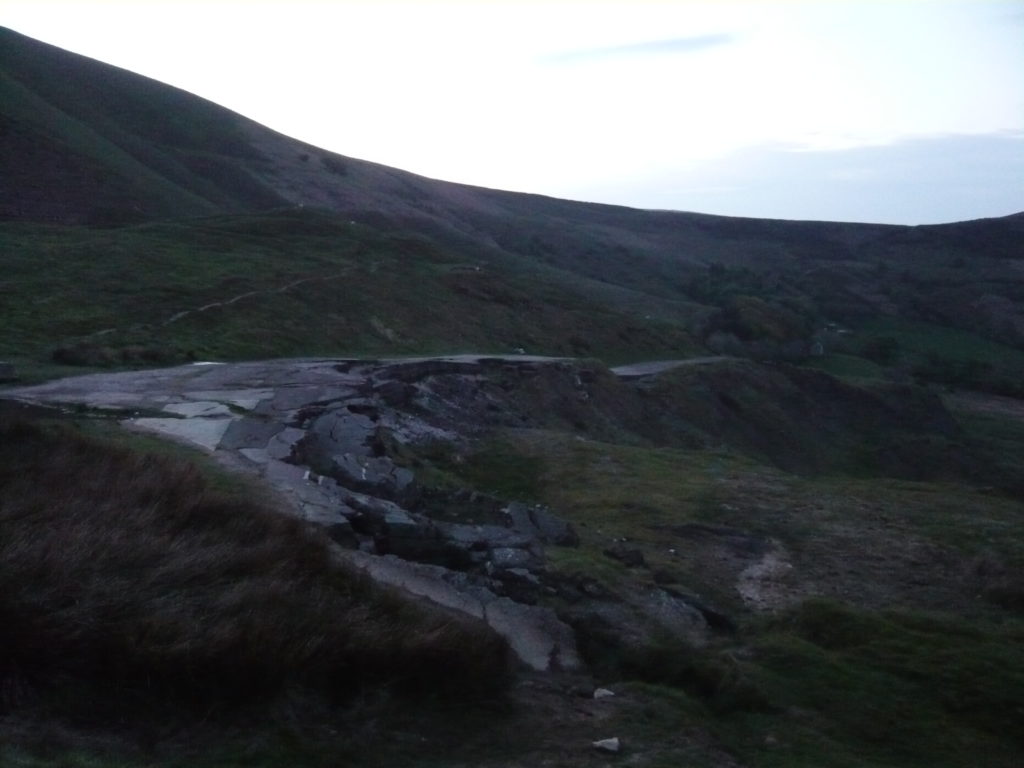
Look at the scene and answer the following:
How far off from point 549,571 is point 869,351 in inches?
2300

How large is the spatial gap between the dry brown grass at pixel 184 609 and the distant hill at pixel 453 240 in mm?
15814

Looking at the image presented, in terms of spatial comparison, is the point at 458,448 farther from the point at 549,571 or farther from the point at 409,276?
the point at 409,276

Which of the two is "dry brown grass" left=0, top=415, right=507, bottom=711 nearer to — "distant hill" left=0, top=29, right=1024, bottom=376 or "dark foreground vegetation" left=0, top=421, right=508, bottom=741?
"dark foreground vegetation" left=0, top=421, right=508, bottom=741

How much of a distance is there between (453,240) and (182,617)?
6128cm

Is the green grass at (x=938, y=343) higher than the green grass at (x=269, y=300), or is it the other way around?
the green grass at (x=269, y=300)

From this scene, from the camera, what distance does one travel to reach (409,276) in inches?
1502

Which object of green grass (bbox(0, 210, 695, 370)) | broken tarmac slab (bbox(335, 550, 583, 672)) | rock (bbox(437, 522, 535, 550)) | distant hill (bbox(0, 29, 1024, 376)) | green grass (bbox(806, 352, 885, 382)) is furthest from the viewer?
green grass (bbox(806, 352, 885, 382))

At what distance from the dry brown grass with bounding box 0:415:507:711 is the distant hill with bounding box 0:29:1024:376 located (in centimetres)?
1581

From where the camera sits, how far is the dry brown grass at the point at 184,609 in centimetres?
630

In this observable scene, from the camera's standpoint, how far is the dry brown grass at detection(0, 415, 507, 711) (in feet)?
20.7

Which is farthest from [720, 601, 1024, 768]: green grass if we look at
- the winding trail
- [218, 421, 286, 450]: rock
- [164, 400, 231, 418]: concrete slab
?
the winding trail

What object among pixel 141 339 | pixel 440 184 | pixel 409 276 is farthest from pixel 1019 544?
pixel 440 184

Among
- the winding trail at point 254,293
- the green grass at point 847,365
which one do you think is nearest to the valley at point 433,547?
the winding trail at point 254,293

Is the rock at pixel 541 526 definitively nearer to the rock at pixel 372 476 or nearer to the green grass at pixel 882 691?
the rock at pixel 372 476
